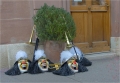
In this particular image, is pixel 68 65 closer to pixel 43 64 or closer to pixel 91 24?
pixel 43 64

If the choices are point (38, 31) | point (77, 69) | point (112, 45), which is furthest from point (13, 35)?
point (112, 45)

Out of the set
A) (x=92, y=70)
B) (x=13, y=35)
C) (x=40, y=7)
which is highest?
(x=40, y=7)

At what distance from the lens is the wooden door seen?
25.7 ft

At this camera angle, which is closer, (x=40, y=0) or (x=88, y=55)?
(x=40, y=0)

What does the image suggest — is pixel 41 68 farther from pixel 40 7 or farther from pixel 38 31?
pixel 40 7

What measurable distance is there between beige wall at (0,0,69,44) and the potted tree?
14.3 inches

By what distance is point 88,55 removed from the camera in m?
7.83

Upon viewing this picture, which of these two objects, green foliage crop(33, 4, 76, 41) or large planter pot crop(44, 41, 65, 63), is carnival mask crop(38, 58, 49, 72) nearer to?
large planter pot crop(44, 41, 65, 63)

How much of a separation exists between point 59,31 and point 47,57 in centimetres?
75

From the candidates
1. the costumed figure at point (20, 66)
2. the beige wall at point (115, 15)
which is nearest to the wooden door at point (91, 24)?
the beige wall at point (115, 15)

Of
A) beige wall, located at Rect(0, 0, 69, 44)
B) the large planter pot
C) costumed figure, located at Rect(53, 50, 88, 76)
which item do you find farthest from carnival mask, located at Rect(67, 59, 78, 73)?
A: beige wall, located at Rect(0, 0, 69, 44)

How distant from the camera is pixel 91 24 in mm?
8008

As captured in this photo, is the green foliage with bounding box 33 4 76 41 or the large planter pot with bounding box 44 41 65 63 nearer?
the green foliage with bounding box 33 4 76 41

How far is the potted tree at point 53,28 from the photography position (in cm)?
623
